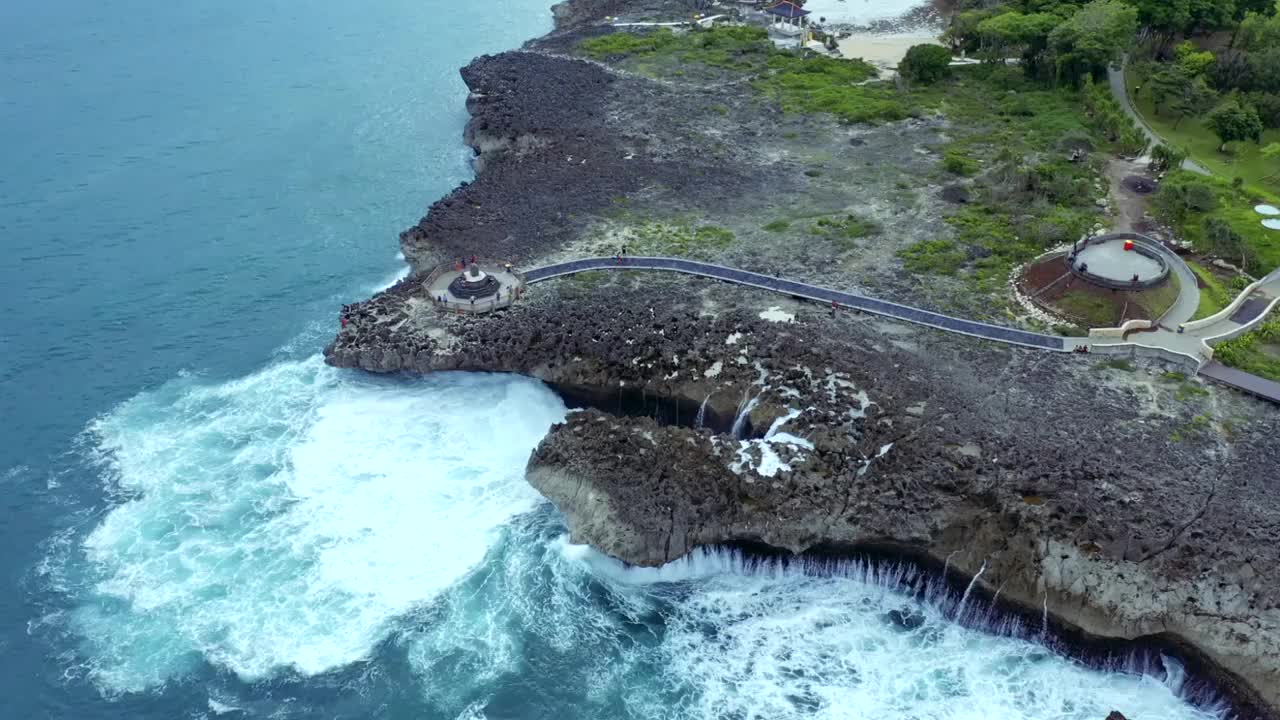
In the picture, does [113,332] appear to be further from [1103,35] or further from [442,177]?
[1103,35]

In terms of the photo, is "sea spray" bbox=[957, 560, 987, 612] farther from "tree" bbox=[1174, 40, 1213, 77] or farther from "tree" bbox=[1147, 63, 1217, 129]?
"tree" bbox=[1174, 40, 1213, 77]

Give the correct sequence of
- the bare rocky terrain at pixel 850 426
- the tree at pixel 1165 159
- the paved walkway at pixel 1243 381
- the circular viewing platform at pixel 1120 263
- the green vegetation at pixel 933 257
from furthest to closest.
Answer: the tree at pixel 1165 159
the green vegetation at pixel 933 257
the circular viewing platform at pixel 1120 263
the paved walkway at pixel 1243 381
the bare rocky terrain at pixel 850 426

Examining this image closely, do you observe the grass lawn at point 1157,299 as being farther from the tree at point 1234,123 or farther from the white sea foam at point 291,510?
the white sea foam at point 291,510

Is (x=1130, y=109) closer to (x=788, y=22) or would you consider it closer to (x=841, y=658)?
(x=788, y=22)

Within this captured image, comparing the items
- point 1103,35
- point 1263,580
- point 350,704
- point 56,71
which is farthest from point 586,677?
point 56,71

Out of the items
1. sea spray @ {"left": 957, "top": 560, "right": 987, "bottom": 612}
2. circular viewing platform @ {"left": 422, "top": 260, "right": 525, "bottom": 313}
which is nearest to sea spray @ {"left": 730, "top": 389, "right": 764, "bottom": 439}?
sea spray @ {"left": 957, "top": 560, "right": 987, "bottom": 612}

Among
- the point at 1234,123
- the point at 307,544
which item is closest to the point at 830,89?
the point at 1234,123

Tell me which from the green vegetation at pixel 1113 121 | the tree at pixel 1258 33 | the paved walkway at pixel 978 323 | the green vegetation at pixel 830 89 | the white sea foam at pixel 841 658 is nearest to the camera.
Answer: the white sea foam at pixel 841 658

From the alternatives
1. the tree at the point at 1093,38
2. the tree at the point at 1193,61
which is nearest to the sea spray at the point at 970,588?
the tree at the point at 1093,38
